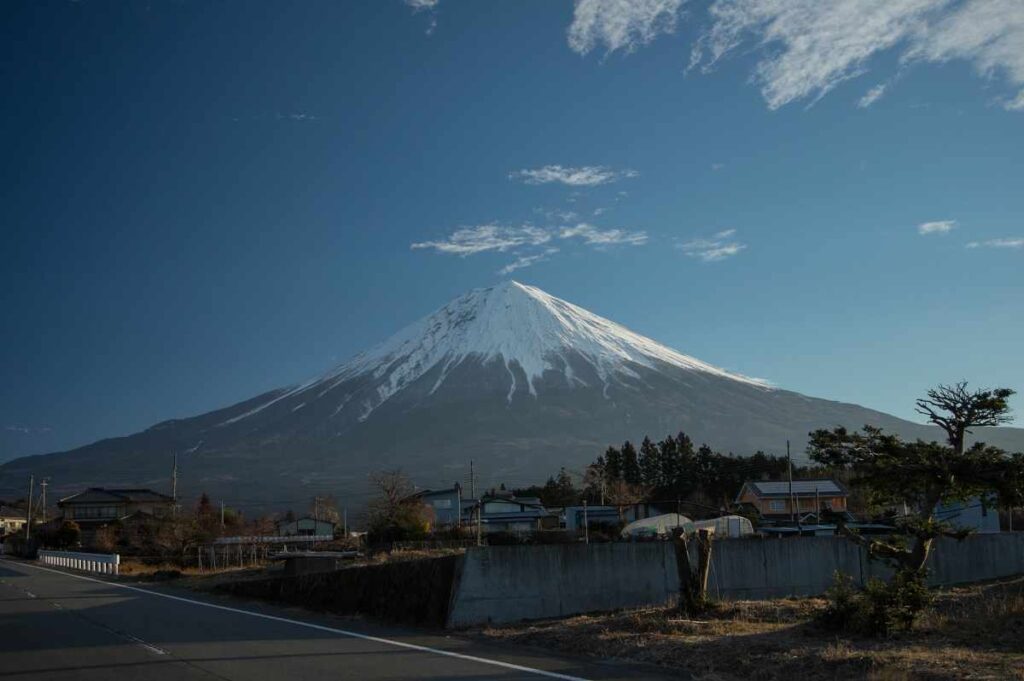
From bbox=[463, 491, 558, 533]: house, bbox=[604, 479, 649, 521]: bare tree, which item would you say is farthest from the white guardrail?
bbox=[604, 479, 649, 521]: bare tree

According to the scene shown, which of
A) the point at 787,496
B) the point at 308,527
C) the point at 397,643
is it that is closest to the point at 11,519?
the point at 308,527

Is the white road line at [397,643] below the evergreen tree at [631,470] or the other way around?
below

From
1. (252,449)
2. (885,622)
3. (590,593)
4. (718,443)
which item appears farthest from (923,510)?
(252,449)

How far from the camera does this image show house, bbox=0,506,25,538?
11594cm

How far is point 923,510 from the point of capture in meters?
13.5

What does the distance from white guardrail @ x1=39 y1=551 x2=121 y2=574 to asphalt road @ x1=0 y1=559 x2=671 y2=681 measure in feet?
67.3

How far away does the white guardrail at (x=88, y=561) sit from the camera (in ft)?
129

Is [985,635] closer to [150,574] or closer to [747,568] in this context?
[747,568]

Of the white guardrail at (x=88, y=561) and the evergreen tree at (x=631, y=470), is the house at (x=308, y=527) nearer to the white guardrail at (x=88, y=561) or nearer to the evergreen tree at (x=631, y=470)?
the white guardrail at (x=88, y=561)

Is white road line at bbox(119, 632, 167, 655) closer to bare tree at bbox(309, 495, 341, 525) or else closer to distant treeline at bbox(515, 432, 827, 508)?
distant treeline at bbox(515, 432, 827, 508)

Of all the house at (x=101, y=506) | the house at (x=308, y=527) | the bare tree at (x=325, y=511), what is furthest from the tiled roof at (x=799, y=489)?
the house at (x=101, y=506)

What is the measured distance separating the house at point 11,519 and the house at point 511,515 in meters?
68.0

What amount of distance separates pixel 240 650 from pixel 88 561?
117 feet

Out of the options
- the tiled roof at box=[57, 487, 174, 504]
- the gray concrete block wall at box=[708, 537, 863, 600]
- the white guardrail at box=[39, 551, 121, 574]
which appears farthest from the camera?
the tiled roof at box=[57, 487, 174, 504]
